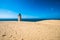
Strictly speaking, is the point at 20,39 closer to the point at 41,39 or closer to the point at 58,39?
the point at 41,39

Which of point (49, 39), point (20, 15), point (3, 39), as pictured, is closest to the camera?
point (3, 39)

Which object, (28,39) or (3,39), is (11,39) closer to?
(3,39)

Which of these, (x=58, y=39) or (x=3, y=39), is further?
(x=58, y=39)

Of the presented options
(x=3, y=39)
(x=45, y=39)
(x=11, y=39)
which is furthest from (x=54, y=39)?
(x=3, y=39)

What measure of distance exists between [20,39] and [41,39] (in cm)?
91

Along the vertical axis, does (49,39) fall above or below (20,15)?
below

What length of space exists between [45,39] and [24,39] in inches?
36.1

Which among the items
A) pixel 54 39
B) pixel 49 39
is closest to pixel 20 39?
pixel 49 39

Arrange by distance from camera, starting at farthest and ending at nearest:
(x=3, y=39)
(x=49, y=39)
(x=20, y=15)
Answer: (x=20, y=15), (x=49, y=39), (x=3, y=39)

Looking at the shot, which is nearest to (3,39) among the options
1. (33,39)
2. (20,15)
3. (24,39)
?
(24,39)

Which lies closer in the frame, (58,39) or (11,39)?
(11,39)

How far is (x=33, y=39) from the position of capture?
3766 mm

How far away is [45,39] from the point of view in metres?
3.81

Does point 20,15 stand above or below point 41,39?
above
